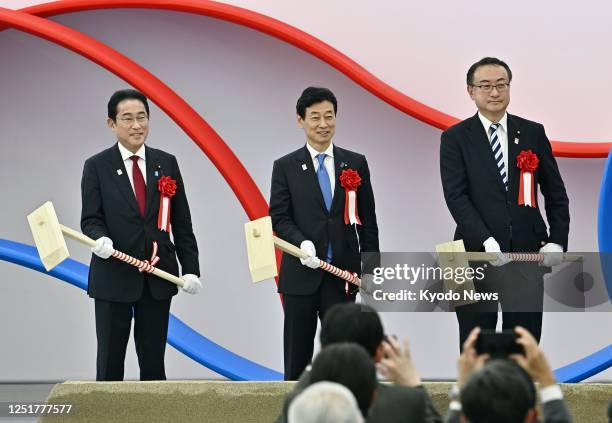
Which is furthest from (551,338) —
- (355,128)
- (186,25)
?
(186,25)

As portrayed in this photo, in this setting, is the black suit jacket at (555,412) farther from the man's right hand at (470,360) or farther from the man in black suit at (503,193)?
the man in black suit at (503,193)

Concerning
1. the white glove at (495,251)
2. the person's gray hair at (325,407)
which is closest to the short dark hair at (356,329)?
the person's gray hair at (325,407)

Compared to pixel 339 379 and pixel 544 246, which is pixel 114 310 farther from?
pixel 339 379

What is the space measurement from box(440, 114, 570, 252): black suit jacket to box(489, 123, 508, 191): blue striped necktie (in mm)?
18

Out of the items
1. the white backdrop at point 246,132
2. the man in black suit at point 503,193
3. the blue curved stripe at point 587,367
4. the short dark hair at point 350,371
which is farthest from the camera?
the white backdrop at point 246,132

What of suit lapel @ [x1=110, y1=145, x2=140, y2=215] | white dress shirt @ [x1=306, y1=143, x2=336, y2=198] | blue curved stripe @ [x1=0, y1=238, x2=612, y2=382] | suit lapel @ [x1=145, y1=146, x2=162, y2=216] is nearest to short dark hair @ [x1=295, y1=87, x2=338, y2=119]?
white dress shirt @ [x1=306, y1=143, x2=336, y2=198]

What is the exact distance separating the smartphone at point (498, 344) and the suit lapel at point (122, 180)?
200cm

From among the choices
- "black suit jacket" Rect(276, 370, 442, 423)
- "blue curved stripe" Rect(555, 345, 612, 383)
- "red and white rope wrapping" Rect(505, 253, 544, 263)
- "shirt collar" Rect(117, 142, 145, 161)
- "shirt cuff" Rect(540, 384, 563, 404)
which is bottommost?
"blue curved stripe" Rect(555, 345, 612, 383)

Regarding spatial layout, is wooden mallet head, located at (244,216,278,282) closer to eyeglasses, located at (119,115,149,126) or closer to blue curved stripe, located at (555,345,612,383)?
eyeglasses, located at (119,115,149,126)

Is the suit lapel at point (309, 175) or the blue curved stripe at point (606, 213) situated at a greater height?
the suit lapel at point (309, 175)

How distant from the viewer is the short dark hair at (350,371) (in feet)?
9.11

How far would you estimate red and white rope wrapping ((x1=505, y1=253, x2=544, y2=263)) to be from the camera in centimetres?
458

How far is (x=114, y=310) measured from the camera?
467cm

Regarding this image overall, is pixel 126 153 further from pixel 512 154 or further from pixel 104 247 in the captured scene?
pixel 512 154
